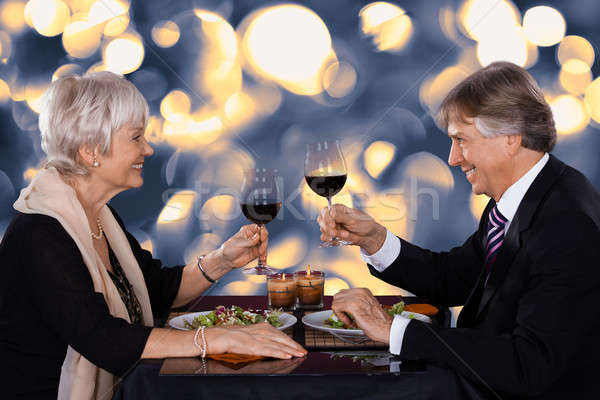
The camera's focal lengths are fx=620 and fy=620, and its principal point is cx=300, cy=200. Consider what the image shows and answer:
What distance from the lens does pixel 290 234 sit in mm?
3156

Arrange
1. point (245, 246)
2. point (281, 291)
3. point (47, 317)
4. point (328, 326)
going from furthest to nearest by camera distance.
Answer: point (245, 246), point (281, 291), point (328, 326), point (47, 317)

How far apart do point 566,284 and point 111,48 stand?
2.43 metres

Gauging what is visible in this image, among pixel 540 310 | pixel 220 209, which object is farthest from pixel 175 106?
pixel 540 310

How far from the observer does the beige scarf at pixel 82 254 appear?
4.75ft

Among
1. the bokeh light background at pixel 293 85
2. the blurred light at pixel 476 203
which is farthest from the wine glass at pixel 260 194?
the blurred light at pixel 476 203

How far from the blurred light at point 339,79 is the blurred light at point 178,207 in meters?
0.86

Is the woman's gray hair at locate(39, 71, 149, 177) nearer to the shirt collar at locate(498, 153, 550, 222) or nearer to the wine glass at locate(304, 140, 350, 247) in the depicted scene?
the wine glass at locate(304, 140, 350, 247)

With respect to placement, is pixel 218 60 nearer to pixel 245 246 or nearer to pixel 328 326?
pixel 245 246

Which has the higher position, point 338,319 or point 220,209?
point 220,209

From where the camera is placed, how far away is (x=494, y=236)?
1.64m

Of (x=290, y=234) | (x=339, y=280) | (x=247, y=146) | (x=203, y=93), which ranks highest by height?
(x=203, y=93)

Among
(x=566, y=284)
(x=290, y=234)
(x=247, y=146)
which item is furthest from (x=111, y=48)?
(x=566, y=284)

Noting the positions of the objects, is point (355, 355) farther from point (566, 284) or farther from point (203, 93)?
point (203, 93)

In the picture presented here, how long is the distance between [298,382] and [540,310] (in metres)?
0.52
